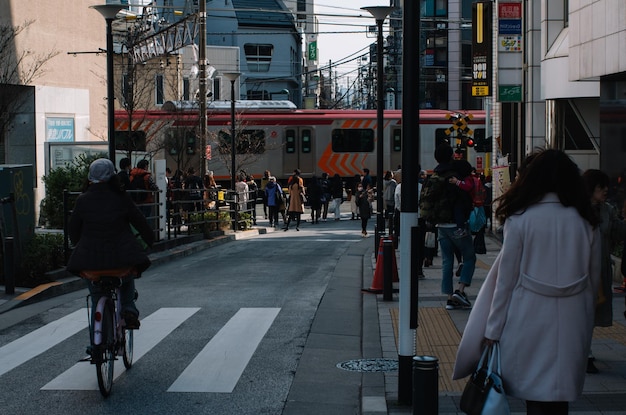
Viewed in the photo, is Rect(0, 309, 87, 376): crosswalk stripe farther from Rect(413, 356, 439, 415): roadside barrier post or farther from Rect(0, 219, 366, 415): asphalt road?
Rect(413, 356, 439, 415): roadside barrier post

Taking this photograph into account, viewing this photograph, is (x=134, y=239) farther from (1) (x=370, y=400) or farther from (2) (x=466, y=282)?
(2) (x=466, y=282)

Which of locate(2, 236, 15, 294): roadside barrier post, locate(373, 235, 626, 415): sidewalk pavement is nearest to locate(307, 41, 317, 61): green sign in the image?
locate(373, 235, 626, 415): sidewalk pavement

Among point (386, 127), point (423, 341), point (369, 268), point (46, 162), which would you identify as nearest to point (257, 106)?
point (386, 127)

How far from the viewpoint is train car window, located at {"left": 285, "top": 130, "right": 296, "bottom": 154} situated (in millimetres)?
45094

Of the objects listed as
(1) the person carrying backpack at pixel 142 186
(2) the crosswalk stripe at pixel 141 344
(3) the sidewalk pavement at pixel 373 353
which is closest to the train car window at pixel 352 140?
(1) the person carrying backpack at pixel 142 186

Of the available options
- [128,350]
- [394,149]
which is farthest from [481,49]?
[128,350]

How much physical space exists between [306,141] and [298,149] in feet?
1.75

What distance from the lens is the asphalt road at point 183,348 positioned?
731 centimetres

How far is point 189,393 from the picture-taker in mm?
7516

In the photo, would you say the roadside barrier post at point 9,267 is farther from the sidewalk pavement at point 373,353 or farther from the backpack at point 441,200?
the backpack at point 441,200

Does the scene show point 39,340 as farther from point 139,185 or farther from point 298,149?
point 298,149

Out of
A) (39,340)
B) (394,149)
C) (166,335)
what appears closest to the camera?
(39,340)

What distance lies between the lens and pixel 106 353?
24.1 feet

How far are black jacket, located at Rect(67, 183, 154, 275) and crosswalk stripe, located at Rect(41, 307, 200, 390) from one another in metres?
0.97
